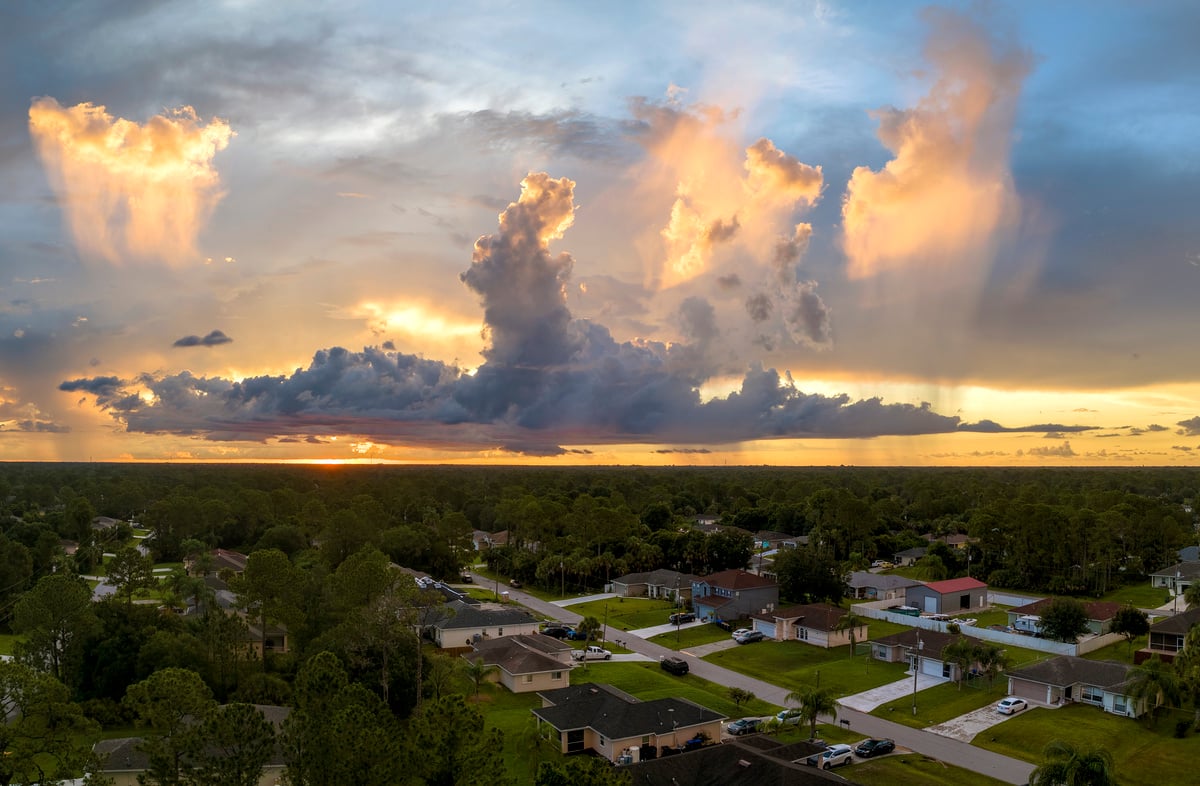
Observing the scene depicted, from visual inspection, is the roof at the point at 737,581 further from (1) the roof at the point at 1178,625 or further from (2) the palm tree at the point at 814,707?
(2) the palm tree at the point at 814,707

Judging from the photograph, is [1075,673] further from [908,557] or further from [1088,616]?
[908,557]

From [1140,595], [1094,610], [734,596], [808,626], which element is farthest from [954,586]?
[808,626]

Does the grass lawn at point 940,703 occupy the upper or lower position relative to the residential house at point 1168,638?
lower

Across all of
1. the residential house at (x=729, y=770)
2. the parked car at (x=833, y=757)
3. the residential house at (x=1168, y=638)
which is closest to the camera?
the residential house at (x=729, y=770)

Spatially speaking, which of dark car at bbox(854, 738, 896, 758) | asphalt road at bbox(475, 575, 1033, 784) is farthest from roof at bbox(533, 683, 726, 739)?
asphalt road at bbox(475, 575, 1033, 784)

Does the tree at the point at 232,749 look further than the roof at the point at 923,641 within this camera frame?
No

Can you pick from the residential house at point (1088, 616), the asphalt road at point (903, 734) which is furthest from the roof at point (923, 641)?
the residential house at point (1088, 616)
